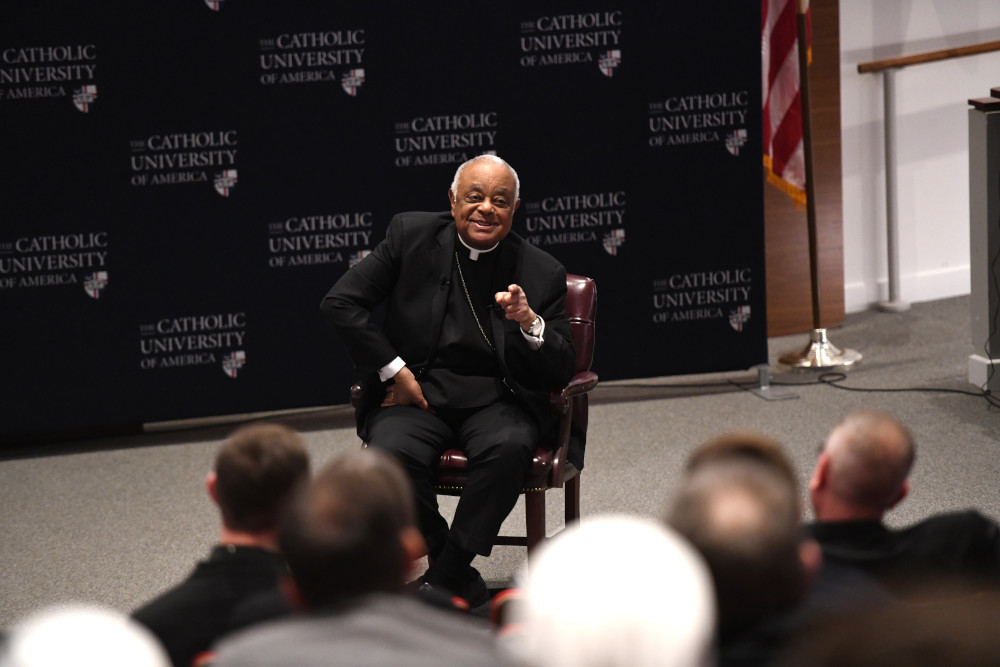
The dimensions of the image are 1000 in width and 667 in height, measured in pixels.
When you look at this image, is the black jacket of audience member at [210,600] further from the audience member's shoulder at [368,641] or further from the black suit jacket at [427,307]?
the black suit jacket at [427,307]

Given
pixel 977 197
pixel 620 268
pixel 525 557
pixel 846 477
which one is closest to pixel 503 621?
pixel 846 477

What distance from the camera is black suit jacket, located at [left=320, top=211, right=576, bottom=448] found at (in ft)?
11.8

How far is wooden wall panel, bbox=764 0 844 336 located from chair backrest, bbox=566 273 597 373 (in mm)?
2867

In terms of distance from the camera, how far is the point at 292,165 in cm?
527

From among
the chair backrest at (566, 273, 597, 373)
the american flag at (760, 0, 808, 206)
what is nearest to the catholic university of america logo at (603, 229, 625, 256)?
the american flag at (760, 0, 808, 206)

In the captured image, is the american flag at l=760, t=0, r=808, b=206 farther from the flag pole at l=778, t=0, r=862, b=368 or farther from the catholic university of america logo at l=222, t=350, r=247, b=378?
the catholic university of america logo at l=222, t=350, r=247, b=378

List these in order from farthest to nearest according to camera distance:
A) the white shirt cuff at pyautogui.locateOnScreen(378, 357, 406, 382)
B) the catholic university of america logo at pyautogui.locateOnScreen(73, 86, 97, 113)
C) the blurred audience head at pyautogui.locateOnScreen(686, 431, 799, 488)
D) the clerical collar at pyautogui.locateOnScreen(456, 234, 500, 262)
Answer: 1. the catholic university of america logo at pyautogui.locateOnScreen(73, 86, 97, 113)
2. the clerical collar at pyautogui.locateOnScreen(456, 234, 500, 262)
3. the white shirt cuff at pyautogui.locateOnScreen(378, 357, 406, 382)
4. the blurred audience head at pyautogui.locateOnScreen(686, 431, 799, 488)

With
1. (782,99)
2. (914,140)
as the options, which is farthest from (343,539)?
(914,140)

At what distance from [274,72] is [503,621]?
12.0 feet

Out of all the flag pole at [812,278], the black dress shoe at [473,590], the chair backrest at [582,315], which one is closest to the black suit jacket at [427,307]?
the chair backrest at [582,315]

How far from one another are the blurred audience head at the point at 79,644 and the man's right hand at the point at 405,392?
2.25 m

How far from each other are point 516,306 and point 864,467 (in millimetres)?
1477

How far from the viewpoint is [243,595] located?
2.04 metres

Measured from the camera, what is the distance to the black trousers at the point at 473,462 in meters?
3.34
